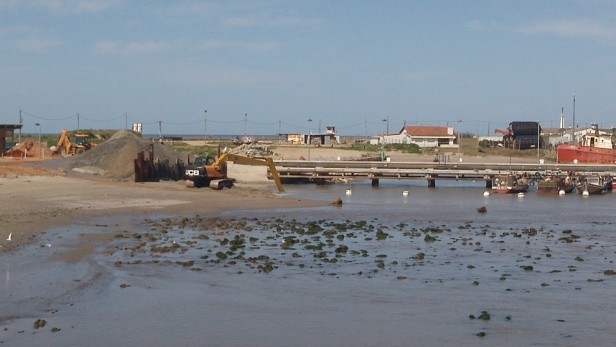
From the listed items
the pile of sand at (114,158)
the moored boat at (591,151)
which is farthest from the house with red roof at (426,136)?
the pile of sand at (114,158)

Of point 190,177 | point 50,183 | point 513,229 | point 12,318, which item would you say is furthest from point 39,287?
point 190,177

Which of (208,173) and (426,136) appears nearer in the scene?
(208,173)

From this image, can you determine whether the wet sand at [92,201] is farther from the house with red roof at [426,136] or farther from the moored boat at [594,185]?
the house with red roof at [426,136]

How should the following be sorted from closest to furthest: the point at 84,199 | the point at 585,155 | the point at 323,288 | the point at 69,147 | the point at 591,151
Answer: the point at 323,288
the point at 84,199
the point at 69,147
the point at 591,151
the point at 585,155

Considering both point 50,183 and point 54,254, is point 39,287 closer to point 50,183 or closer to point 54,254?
point 54,254

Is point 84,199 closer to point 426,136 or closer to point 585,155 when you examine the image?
point 585,155

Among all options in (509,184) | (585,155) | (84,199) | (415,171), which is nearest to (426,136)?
(585,155)

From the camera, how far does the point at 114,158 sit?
52281 millimetres

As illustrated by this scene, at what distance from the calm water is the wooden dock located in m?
28.7

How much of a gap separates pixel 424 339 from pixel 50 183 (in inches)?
1227

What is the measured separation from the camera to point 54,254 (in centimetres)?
2361

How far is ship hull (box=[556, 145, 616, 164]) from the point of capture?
7750cm

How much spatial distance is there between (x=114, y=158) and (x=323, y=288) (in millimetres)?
33656

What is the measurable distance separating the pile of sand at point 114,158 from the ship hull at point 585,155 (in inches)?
1603
